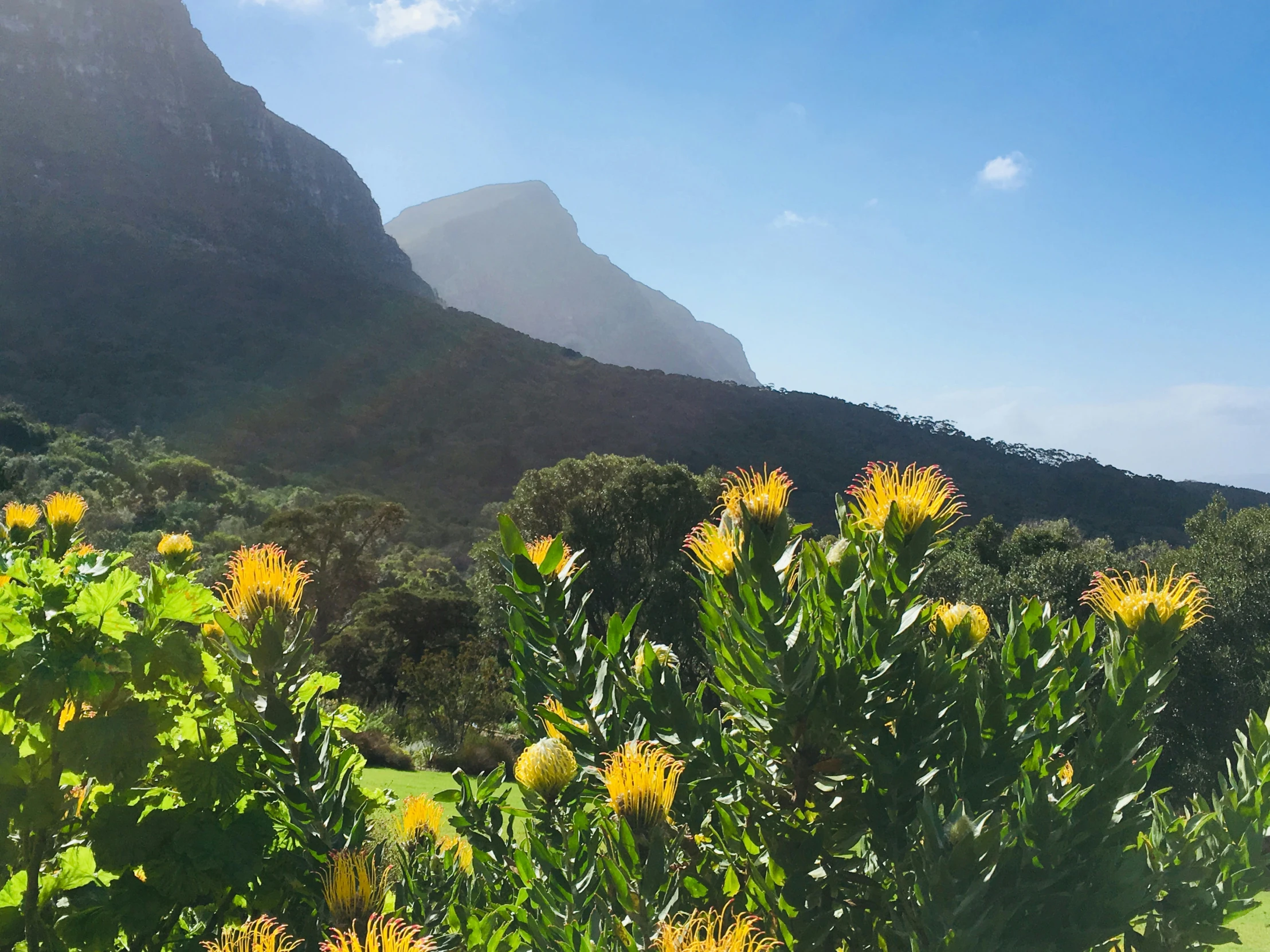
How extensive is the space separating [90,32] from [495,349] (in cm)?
4787

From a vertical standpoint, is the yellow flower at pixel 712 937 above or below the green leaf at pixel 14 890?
above

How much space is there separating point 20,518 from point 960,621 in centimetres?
393

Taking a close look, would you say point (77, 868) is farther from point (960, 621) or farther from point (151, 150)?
point (151, 150)

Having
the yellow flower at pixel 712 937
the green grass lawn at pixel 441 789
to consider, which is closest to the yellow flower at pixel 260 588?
the yellow flower at pixel 712 937

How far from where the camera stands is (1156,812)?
155 centimetres

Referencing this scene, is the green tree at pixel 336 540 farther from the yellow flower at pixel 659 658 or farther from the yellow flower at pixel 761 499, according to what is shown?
the yellow flower at pixel 761 499

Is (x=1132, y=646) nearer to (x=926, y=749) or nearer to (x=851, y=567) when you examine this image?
(x=926, y=749)

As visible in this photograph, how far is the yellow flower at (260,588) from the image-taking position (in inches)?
63.4

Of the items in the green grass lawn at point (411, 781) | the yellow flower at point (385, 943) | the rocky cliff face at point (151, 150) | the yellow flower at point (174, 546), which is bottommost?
the green grass lawn at point (411, 781)

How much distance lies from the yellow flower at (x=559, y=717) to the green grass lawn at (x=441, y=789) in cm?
500

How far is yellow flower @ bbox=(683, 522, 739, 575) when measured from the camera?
1.49 metres

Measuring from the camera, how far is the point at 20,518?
3.40 meters

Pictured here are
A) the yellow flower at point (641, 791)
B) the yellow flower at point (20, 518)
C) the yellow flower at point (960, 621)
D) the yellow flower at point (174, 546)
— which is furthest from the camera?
the yellow flower at point (20, 518)

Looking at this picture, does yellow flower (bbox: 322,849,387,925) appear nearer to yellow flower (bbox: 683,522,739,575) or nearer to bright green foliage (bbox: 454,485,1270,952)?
bright green foliage (bbox: 454,485,1270,952)
